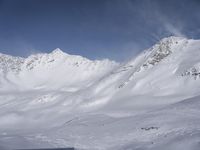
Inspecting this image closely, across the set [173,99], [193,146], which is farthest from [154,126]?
[173,99]

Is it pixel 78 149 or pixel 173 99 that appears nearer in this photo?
pixel 78 149

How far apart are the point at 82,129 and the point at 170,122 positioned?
26040 mm

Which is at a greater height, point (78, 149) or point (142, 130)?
point (142, 130)

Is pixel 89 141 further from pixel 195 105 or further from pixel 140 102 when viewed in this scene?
pixel 140 102

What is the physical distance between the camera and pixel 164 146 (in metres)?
52.3

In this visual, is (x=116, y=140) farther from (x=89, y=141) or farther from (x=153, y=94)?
(x=153, y=94)

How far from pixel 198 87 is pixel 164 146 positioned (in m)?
123

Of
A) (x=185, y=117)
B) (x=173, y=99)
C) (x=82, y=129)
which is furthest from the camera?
(x=173, y=99)

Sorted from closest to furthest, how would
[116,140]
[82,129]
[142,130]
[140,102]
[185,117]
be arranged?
[116,140] → [142,130] → [185,117] → [82,129] → [140,102]

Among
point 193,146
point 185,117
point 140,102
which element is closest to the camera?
point 193,146

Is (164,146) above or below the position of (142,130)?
below

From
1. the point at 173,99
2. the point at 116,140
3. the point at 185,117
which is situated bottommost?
the point at 116,140

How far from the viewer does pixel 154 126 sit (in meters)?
77.9

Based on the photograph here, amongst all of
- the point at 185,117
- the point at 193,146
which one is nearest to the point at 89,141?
the point at 185,117
